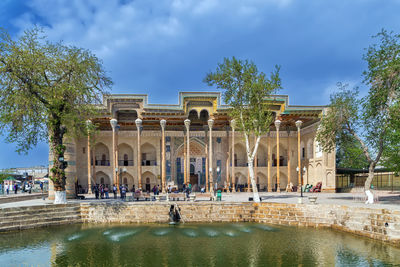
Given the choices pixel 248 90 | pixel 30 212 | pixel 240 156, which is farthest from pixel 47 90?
pixel 240 156

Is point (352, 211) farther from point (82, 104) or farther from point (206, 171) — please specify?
point (206, 171)

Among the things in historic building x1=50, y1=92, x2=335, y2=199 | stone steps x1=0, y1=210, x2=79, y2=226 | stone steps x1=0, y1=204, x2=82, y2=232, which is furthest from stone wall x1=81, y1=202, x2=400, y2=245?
historic building x1=50, y1=92, x2=335, y2=199

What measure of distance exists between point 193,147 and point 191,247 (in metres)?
20.5

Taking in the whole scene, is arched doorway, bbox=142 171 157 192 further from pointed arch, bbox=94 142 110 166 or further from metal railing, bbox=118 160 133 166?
pointed arch, bbox=94 142 110 166

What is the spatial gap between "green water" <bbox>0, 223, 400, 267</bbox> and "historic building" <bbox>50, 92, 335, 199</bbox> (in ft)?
43.0

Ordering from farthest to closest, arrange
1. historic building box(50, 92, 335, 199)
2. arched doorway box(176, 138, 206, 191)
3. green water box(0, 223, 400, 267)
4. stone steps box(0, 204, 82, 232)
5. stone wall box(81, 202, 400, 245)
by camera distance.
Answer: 1. arched doorway box(176, 138, 206, 191)
2. historic building box(50, 92, 335, 199)
3. stone wall box(81, 202, 400, 245)
4. stone steps box(0, 204, 82, 232)
5. green water box(0, 223, 400, 267)

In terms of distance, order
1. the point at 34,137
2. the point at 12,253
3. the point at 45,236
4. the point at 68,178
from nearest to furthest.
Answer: the point at 12,253, the point at 45,236, the point at 34,137, the point at 68,178

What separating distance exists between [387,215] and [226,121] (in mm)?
18477

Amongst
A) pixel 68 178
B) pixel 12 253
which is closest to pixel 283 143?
pixel 68 178

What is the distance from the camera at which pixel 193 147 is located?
31.3 metres

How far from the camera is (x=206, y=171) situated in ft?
93.5

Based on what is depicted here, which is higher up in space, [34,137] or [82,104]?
[82,104]

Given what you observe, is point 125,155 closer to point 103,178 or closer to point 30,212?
point 103,178

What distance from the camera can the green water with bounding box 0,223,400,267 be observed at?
9336 mm
